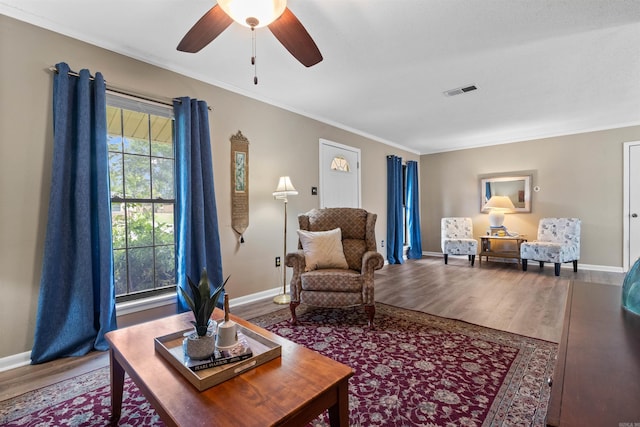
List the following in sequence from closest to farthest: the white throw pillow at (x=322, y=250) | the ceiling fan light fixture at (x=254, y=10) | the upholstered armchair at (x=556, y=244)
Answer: the ceiling fan light fixture at (x=254, y=10) → the white throw pillow at (x=322, y=250) → the upholstered armchair at (x=556, y=244)

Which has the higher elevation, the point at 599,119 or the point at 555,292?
the point at 599,119

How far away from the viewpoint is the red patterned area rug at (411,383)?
1.51 metres

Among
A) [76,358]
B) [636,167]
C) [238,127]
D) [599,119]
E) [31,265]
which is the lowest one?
[76,358]

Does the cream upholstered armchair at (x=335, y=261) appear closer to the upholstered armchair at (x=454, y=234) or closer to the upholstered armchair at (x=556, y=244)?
the upholstered armchair at (x=454, y=234)

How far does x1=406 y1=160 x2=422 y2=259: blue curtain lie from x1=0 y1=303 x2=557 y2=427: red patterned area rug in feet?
12.7

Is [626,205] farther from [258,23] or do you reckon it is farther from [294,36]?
[258,23]

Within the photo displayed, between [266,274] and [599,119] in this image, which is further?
[599,119]

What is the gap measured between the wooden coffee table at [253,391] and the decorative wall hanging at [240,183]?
196cm

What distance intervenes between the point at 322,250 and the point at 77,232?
1.97 metres

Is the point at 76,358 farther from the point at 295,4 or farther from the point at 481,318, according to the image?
the point at 481,318

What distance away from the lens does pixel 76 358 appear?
2.16m

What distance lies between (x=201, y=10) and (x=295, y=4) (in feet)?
2.14

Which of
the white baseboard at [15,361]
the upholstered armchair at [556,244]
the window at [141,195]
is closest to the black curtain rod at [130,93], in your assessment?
the window at [141,195]

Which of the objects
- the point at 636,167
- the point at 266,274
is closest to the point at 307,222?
the point at 266,274
